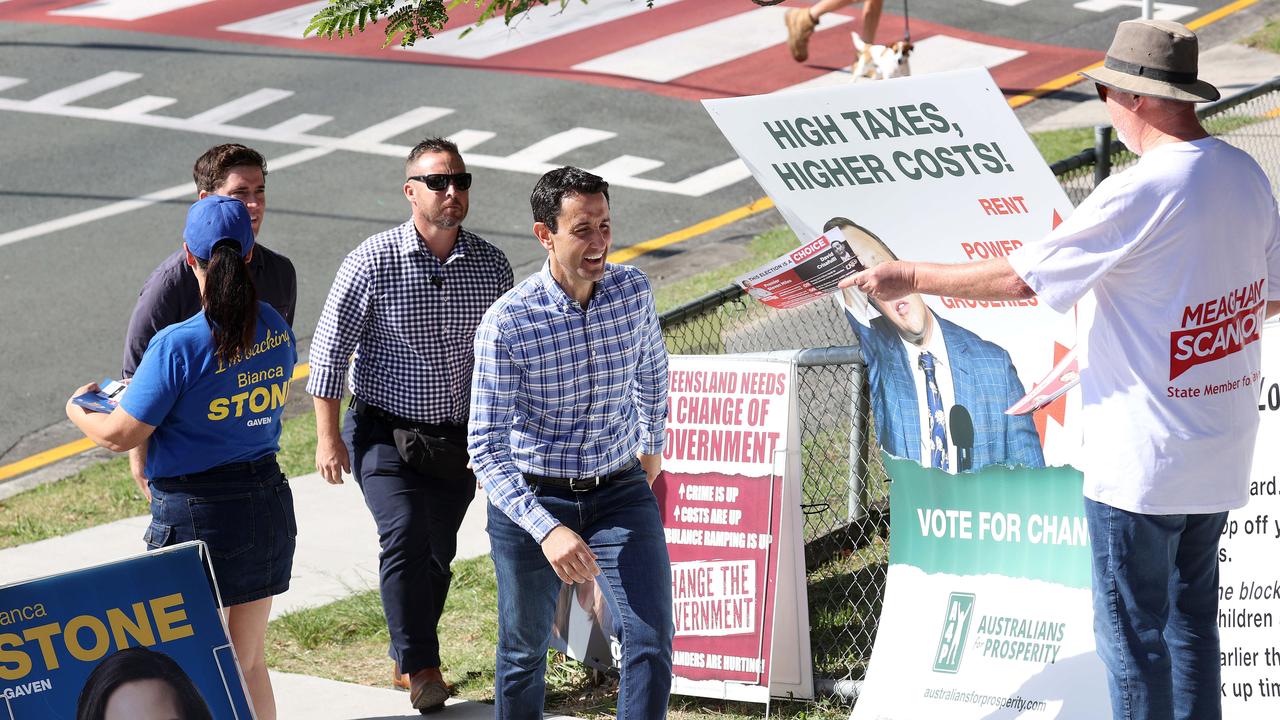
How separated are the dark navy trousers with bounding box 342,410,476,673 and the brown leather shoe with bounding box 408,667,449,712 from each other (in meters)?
0.03

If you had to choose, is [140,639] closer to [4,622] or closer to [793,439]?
[4,622]

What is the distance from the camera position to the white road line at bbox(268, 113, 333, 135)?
49.8 ft

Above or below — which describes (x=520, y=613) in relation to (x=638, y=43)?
below

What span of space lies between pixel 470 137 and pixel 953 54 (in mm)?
5521

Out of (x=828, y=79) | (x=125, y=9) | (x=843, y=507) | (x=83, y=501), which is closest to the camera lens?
(x=843, y=507)

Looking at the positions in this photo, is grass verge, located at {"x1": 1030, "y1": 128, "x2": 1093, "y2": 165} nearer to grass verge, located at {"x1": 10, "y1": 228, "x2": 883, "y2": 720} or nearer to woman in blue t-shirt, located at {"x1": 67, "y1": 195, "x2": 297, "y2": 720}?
grass verge, located at {"x1": 10, "y1": 228, "x2": 883, "y2": 720}

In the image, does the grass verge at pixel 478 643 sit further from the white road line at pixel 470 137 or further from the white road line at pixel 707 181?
the white road line at pixel 470 137

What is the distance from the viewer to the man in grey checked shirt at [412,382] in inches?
215

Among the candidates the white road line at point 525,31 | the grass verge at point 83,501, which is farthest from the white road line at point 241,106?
the grass verge at point 83,501

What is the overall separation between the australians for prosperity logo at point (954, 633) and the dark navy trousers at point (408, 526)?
5.74 ft

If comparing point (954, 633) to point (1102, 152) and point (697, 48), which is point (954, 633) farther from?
point (697, 48)

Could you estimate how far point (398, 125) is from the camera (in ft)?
49.7

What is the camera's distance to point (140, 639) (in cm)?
419

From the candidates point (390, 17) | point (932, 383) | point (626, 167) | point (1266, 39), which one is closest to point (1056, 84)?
point (1266, 39)
